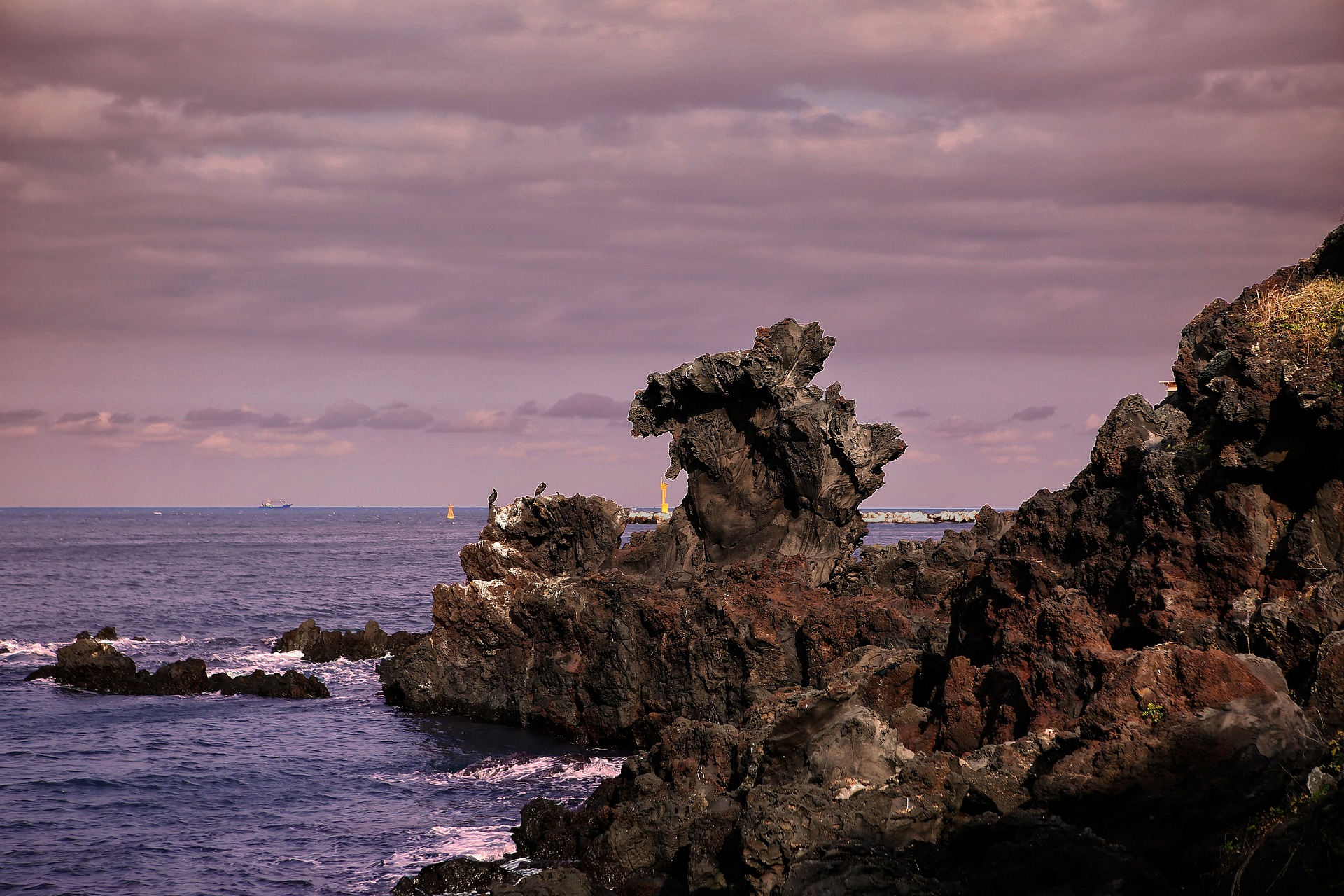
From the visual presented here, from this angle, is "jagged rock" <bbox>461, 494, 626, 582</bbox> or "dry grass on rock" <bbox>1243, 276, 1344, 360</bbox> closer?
"dry grass on rock" <bbox>1243, 276, 1344, 360</bbox>

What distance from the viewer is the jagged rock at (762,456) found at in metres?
37.6

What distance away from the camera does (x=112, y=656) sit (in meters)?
45.1

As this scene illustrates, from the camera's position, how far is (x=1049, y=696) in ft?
52.7

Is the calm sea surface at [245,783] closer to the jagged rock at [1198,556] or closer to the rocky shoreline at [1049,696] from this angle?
the rocky shoreline at [1049,696]

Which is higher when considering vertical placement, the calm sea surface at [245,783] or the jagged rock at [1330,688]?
the jagged rock at [1330,688]

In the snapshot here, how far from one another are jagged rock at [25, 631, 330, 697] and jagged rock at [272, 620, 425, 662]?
737 cm

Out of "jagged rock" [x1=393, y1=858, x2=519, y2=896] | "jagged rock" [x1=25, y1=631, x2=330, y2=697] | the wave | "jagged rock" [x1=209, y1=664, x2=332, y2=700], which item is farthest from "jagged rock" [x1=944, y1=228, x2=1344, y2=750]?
the wave

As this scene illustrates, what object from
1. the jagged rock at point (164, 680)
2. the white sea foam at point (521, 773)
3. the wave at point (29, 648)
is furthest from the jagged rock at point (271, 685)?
the wave at point (29, 648)

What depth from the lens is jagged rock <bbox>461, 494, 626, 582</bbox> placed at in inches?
1550

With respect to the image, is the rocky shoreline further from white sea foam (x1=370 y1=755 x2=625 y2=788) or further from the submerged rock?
the submerged rock

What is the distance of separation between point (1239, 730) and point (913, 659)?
369 inches

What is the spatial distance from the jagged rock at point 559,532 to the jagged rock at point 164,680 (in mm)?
10284

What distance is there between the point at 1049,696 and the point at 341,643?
1719 inches

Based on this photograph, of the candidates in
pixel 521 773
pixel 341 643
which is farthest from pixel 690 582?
pixel 341 643
